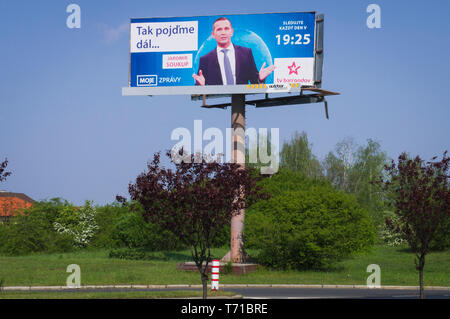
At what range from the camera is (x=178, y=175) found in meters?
17.1

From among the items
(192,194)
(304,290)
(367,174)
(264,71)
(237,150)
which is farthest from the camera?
(367,174)

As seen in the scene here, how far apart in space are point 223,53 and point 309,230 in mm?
9737

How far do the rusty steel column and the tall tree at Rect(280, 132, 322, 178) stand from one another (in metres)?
44.7

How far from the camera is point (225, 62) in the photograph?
31.7 metres

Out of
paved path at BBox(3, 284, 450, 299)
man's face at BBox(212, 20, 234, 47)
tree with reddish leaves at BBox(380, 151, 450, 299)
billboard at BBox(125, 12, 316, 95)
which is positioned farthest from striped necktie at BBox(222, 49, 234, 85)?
tree with reddish leaves at BBox(380, 151, 450, 299)

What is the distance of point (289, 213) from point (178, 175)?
49.3 feet

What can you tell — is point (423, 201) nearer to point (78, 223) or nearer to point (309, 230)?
point (309, 230)

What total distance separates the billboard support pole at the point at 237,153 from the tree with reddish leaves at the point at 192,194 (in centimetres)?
1391

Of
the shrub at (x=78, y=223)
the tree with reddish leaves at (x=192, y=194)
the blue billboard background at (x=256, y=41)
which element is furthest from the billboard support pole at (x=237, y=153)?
the shrub at (x=78, y=223)

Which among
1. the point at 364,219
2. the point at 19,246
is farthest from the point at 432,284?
the point at 19,246

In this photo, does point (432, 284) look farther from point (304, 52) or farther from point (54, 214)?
point (54, 214)

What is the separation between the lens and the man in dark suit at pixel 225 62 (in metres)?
31.4

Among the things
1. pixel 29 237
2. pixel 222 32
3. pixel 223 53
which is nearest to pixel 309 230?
pixel 223 53
